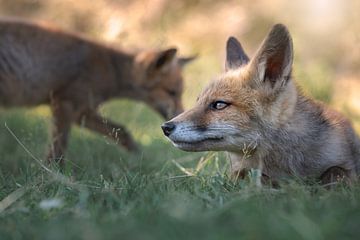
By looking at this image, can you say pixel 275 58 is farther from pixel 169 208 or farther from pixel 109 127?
pixel 109 127

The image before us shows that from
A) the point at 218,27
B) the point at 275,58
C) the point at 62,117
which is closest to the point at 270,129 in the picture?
the point at 275,58

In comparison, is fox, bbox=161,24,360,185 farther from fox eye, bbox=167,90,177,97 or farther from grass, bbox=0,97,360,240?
fox eye, bbox=167,90,177,97

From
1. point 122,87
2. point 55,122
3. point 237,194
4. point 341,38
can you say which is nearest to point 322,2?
point 341,38

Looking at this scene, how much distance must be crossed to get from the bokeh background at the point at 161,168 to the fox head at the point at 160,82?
1.13ft

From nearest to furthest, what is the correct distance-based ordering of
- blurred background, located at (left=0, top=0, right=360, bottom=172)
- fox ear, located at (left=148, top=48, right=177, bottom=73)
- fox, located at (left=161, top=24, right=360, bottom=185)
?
fox, located at (left=161, top=24, right=360, bottom=185) → fox ear, located at (left=148, top=48, right=177, bottom=73) → blurred background, located at (left=0, top=0, right=360, bottom=172)

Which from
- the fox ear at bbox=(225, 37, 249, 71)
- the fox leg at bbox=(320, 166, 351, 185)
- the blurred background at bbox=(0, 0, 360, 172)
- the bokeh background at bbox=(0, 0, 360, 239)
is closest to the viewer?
the bokeh background at bbox=(0, 0, 360, 239)

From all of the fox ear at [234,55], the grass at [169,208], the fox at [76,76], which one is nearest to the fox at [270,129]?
the grass at [169,208]

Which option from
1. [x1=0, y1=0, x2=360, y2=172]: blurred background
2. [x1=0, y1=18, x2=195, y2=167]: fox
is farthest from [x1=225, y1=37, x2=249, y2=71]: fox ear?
[x1=0, y1=18, x2=195, y2=167]: fox

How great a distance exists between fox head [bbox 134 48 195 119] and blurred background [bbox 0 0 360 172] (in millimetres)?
301

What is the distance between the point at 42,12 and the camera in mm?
11344

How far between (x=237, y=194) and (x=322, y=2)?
36.7 ft

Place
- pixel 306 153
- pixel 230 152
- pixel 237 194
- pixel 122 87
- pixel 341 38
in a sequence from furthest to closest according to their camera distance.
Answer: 1. pixel 341 38
2. pixel 122 87
3. pixel 230 152
4. pixel 306 153
5. pixel 237 194

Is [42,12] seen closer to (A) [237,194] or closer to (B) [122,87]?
(B) [122,87]

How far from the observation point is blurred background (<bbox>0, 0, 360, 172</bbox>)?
7.96 m
